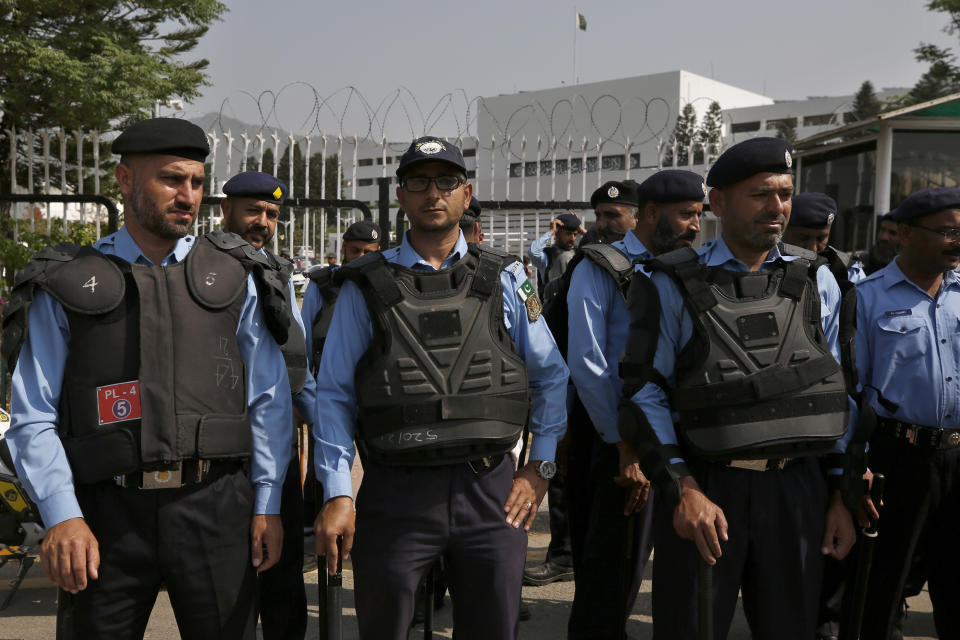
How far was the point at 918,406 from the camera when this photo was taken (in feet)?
11.0

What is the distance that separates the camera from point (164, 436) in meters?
2.38

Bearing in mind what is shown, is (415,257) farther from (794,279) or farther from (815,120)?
(815,120)

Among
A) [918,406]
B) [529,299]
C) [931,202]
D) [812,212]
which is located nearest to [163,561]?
[529,299]

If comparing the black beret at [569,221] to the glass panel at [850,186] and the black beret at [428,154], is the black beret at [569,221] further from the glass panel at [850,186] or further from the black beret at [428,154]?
the black beret at [428,154]

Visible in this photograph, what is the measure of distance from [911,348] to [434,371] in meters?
2.06

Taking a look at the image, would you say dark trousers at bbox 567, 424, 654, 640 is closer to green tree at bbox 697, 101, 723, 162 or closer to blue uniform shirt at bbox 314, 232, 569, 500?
blue uniform shirt at bbox 314, 232, 569, 500

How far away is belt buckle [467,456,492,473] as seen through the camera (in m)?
2.64

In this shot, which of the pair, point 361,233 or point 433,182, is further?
point 361,233

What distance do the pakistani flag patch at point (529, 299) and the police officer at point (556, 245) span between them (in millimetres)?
5775

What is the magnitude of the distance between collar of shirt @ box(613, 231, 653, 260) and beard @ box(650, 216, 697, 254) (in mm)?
57

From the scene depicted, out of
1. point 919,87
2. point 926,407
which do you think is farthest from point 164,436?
point 919,87

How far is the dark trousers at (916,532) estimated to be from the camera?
3322 mm

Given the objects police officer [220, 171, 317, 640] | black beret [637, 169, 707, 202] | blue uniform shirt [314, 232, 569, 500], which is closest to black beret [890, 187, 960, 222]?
black beret [637, 169, 707, 202]

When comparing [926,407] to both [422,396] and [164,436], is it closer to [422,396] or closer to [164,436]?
[422,396]
